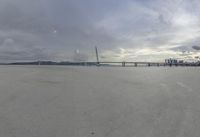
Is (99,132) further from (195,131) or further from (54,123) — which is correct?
(195,131)

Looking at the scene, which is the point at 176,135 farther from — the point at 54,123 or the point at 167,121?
the point at 54,123

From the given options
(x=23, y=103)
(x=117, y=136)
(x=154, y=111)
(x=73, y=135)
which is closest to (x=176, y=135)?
(x=117, y=136)

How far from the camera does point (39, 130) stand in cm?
952

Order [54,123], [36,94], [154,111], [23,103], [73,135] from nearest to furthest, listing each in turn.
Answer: [73,135], [54,123], [154,111], [23,103], [36,94]

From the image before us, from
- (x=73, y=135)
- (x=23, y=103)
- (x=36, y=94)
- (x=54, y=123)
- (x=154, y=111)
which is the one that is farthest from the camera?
(x=36, y=94)

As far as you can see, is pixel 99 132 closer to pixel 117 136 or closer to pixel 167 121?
pixel 117 136

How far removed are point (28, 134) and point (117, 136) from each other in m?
2.47

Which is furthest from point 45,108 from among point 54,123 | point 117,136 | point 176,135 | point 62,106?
point 176,135

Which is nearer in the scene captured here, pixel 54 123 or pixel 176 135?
pixel 176 135

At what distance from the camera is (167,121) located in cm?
1087

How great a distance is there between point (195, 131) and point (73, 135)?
3500 mm

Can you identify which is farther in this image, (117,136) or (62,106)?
(62,106)

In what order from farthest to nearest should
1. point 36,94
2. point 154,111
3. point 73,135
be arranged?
point 36,94, point 154,111, point 73,135

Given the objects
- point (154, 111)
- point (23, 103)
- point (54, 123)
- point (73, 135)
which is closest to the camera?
point (73, 135)
